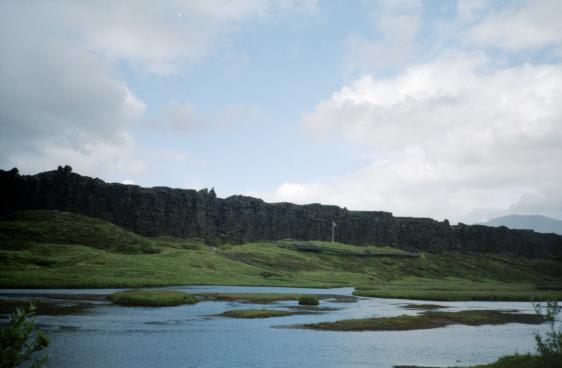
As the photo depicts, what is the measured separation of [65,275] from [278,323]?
7022cm

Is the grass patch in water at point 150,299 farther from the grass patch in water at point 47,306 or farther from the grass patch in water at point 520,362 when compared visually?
the grass patch in water at point 520,362

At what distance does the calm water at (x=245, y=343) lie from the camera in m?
40.5

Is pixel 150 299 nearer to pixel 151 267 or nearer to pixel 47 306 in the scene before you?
pixel 47 306

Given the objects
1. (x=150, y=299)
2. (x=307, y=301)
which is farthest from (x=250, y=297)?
(x=150, y=299)

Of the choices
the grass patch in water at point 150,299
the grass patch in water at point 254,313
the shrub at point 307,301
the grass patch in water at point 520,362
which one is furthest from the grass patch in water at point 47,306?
the grass patch in water at point 520,362

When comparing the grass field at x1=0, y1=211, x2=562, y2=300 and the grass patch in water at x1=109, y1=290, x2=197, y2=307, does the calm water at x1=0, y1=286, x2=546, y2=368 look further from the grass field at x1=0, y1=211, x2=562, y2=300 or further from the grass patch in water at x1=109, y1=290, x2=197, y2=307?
the grass field at x1=0, y1=211, x2=562, y2=300

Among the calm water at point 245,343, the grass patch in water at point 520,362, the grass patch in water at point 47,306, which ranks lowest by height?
the calm water at point 245,343

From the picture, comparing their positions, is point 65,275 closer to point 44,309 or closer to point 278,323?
point 44,309

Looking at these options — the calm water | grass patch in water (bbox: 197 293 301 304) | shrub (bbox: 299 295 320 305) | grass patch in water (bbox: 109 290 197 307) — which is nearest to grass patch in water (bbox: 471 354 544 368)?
the calm water

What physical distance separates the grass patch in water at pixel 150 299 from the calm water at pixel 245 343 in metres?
9.89

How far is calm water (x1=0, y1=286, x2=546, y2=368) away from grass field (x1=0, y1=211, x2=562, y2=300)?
49255 mm

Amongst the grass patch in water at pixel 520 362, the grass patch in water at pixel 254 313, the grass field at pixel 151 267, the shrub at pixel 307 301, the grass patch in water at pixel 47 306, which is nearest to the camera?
the grass patch in water at pixel 520 362

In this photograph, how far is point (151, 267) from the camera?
5290 inches

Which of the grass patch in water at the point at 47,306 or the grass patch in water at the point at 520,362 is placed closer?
the grass patch in water at the point at 520,362
